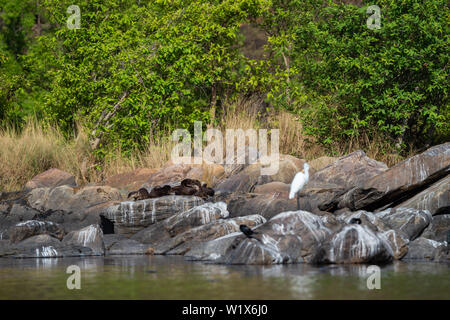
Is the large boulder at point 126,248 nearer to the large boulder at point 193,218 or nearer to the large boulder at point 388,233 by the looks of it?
the large boulder at point 193,218

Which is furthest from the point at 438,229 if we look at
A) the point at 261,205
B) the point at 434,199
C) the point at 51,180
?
the point at 51,180

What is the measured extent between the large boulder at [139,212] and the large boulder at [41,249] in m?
1.50

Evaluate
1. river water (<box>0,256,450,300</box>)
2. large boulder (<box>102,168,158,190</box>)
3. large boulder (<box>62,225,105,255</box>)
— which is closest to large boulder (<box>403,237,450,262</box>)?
river water (<box>0,256,450,300</box>)

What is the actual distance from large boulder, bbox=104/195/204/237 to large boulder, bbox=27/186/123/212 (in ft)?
4.49

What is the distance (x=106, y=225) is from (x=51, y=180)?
4.26 meters

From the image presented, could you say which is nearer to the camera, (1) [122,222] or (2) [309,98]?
(1) [122,222]

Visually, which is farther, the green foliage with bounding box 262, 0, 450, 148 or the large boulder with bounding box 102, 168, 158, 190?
the large boulder with bounding box 102, 168, 158, 190

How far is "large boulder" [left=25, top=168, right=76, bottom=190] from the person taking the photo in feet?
53.9

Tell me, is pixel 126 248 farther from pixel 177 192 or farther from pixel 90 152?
pixel 90 152

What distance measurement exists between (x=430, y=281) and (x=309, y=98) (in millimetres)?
10098

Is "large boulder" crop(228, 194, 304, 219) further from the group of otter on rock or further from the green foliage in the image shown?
the green foliage
